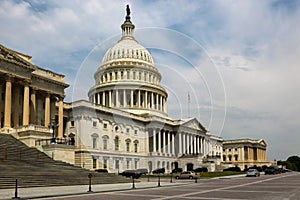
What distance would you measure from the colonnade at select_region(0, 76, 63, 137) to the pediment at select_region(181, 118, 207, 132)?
55326mm

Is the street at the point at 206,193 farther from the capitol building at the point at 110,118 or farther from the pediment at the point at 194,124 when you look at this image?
the pediment at the point at 194,124

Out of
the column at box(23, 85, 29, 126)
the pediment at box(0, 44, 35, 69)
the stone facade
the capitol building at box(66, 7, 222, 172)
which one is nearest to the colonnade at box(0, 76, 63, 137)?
the column at box(23, 85, 29, 126)

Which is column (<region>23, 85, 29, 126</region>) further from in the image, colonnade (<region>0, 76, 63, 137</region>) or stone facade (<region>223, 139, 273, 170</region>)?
stone facade (<region>223, 139, 273, 170</region>)

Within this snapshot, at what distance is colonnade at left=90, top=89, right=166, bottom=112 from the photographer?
108688mm

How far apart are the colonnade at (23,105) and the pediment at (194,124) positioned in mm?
55326

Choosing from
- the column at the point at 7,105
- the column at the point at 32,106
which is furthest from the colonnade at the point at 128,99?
the column at the point at 7,105

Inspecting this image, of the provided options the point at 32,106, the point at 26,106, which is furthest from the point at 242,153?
the point at 26,106

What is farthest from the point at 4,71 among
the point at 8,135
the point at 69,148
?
the point at 69,148

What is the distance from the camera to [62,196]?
84.2 ft

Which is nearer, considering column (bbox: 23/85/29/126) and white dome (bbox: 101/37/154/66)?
column (bbox: 23/85/29/126)

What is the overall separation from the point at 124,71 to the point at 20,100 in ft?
192

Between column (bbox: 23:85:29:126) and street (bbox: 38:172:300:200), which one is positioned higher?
column (bbox: 23:85:29:126)

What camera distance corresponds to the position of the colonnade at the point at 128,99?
109m

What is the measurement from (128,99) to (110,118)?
2596 cm
